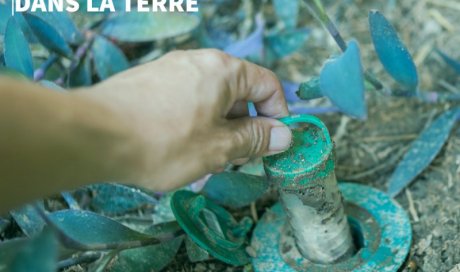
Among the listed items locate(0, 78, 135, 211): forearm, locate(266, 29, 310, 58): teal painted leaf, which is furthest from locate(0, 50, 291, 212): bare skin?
locate(266, 29, 310, 58): teal painted leaf

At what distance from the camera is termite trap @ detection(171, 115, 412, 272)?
122cm

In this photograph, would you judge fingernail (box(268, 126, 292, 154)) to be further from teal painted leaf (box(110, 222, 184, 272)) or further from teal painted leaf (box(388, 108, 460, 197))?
teal painted leaf (box(388, 108, 460, 197))

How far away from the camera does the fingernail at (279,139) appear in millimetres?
1172

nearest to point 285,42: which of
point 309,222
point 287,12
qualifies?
point 287,12

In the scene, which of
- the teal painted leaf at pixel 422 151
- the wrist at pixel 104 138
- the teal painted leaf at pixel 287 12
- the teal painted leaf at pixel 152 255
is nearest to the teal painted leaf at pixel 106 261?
the teal painted leaf at pixel 152 255

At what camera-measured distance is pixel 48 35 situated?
1564 millimetres

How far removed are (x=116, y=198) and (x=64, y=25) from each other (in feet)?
1.54

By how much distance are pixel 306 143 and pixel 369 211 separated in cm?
31

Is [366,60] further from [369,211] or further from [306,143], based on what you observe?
[306,143]

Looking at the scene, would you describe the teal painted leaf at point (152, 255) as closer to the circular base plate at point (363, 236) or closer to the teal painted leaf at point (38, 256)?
the circular base plate at point (363, 236)

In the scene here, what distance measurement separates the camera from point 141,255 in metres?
1.36

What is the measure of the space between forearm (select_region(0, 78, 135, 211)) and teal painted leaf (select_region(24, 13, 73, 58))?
0.72 m

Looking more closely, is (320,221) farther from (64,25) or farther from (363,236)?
(64,25)

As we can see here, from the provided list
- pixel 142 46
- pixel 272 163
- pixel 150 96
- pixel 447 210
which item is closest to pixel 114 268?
pixel 272 163
